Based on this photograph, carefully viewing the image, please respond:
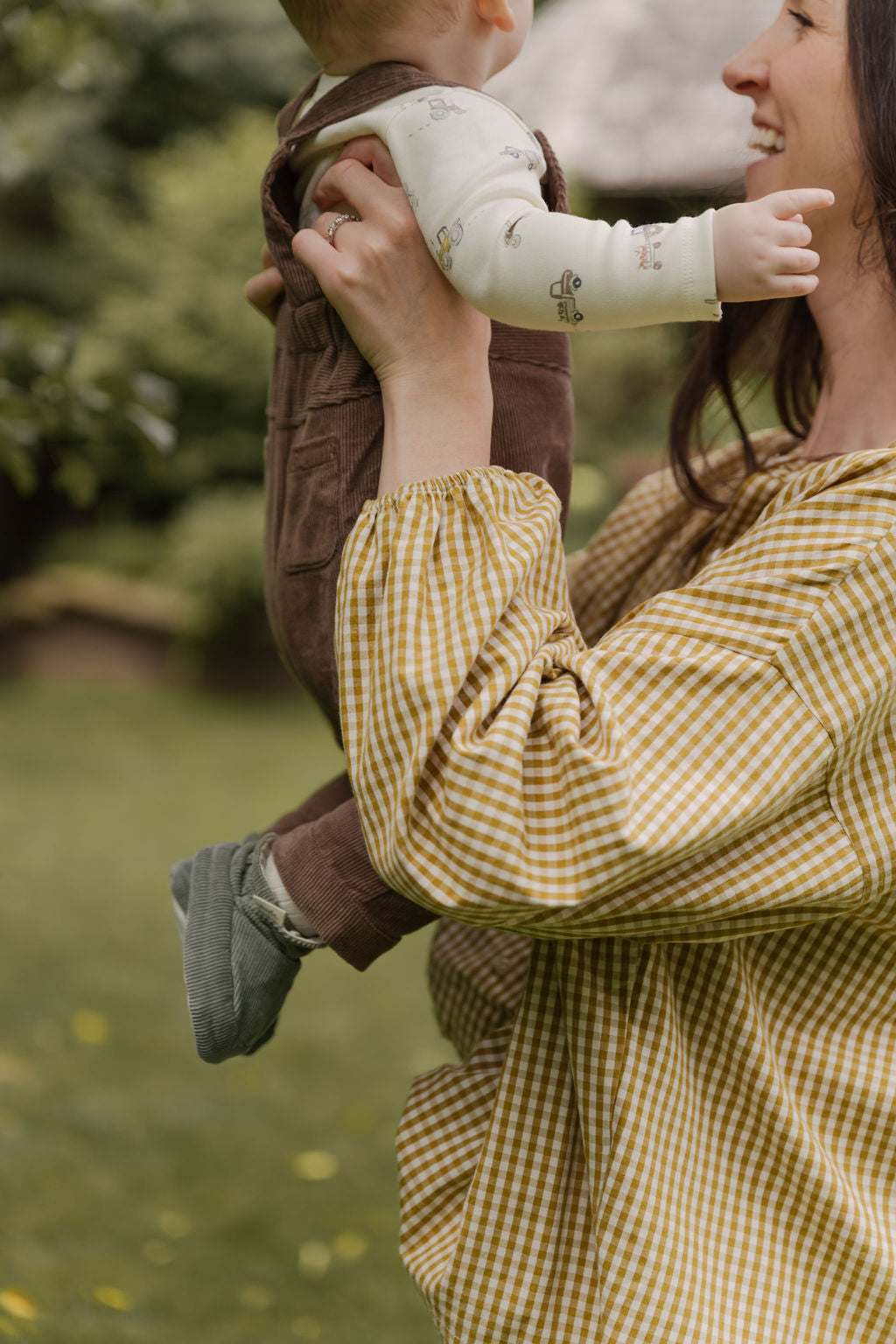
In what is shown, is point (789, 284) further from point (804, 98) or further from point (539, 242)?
point (804, 98)

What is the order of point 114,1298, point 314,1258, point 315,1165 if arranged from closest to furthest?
point 114,1298 → point 314,1258 → point 315,1165

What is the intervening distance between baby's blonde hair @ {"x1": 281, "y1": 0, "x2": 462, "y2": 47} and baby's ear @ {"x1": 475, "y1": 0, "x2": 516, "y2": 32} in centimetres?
2

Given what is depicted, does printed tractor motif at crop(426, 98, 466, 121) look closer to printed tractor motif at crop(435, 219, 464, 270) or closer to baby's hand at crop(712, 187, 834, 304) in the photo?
printed tractor motif at crop(435, 219, 464, 270)

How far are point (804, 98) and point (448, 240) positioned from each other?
0.44 m

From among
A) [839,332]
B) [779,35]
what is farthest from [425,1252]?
[779,35]

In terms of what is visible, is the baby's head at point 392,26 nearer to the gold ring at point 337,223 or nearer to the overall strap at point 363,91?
the overall strap at point 363,91

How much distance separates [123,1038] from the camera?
4.00 meters

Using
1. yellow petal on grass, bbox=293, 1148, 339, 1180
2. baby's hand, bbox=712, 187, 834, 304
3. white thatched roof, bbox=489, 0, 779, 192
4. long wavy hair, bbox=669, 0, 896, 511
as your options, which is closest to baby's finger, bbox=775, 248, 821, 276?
baby's hand, bbox=712, 187, 834, 304

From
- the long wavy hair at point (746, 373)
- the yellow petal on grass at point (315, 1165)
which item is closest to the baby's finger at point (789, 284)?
the long wavy hair at point (746, 373)

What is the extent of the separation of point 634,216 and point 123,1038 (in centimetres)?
646

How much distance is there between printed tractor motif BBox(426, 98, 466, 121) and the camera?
1.18m

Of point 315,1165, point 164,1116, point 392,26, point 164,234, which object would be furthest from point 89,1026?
point 164,234

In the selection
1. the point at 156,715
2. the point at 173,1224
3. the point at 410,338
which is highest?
the point at 410,338

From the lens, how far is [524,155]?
119 cm
